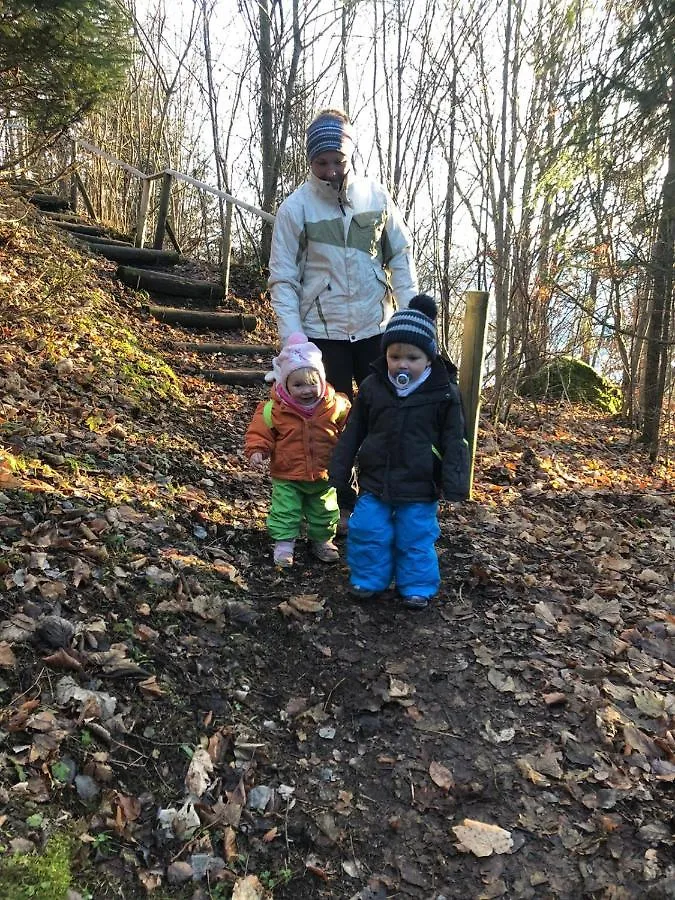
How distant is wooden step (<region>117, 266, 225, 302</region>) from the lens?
9.00 meters

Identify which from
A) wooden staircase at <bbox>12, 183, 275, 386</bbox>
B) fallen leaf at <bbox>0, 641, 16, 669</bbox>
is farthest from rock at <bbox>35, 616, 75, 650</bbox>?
wooden staircase at <bbox>12, 183, 275, 386</bbox>

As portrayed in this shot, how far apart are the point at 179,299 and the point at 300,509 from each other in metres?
6.43

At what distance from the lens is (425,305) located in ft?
11.5

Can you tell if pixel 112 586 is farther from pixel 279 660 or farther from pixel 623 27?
pixel 623 27

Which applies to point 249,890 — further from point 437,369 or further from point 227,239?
point 227,239

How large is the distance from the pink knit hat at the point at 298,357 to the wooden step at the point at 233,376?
13.1 feet

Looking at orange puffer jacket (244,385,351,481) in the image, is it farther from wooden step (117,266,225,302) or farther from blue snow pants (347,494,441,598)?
wooden step (117,266,225,302)

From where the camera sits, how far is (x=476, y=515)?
5062mm

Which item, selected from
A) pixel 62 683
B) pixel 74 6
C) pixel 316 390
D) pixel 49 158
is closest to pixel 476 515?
pixel 316 390

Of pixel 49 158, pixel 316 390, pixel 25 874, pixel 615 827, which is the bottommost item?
pixel 615 827

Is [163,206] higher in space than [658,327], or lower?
higher

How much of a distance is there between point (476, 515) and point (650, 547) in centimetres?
124

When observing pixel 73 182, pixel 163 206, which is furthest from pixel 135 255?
pixel 73 182

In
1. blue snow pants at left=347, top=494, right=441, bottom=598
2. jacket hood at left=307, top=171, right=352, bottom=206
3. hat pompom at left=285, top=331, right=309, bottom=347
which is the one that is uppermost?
jacket hood at left=307, top=171, right=352, bottom=206
